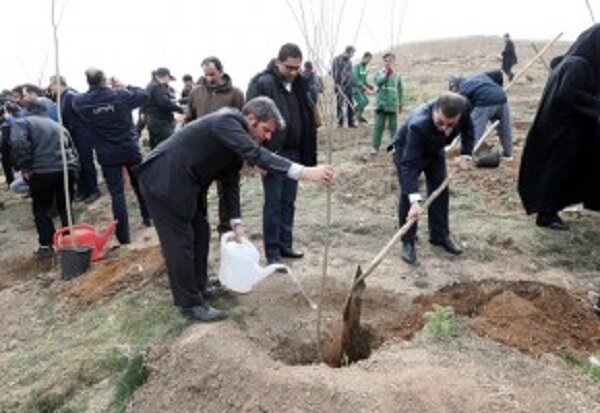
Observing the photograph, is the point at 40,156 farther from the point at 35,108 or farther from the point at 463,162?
the point at 463,162

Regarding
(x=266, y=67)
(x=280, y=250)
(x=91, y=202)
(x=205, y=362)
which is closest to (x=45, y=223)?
(x=91, y=202)

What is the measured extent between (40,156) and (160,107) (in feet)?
7.54

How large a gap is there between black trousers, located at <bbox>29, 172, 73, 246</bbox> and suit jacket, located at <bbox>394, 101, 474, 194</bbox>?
3.29m

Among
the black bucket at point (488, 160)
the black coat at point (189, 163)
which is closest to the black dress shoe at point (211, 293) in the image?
the black coat at point (189, 163)

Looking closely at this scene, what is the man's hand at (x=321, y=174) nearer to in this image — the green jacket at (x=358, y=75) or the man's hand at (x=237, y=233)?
the man's hand at (x=237, y=233)

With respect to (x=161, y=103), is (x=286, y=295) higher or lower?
lower

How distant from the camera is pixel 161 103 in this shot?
8188 millimetres

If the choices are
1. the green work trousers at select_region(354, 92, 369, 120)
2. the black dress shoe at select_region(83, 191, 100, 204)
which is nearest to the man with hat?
the black dress shoe at select_region(83, 191, 100, 204)

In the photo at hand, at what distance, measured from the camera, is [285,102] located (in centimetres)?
502

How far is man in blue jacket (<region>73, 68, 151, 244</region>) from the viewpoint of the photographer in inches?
250

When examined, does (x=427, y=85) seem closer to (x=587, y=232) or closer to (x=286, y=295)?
(x=587, y=232)

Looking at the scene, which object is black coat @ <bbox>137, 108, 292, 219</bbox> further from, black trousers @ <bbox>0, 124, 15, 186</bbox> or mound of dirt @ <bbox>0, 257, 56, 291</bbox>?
black trousers @ <bbox>0, 124, 15, 186</bbox>

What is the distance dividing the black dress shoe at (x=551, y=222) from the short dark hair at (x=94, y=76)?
165 inches

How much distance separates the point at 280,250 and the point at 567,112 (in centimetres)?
267
